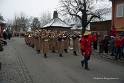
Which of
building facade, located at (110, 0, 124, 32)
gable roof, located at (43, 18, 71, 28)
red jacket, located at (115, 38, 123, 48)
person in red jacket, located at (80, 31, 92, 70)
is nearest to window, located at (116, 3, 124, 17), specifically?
building facade, located at (110, 0, 124, 32)

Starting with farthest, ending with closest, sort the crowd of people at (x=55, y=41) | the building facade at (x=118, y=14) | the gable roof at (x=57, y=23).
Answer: the gable roof at (x=57, y=23) → the building facade at (x=118, y=14) → the crowd of people at (x=55, y=41)

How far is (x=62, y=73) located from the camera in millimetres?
15172

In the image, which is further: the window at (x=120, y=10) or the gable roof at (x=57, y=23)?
the gable roof at (x=57, y=23)

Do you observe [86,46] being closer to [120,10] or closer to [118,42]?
[118,42]

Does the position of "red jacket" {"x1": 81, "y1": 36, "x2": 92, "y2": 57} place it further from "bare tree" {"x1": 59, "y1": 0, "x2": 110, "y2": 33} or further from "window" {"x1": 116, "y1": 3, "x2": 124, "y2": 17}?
"bare tree" {"x1": 59, "y1": 0, "x2": 110, "y2": 33}

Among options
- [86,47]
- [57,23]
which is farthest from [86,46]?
[57,23]

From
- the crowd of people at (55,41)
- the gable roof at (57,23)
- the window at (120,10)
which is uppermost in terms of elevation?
the window at (120,10)

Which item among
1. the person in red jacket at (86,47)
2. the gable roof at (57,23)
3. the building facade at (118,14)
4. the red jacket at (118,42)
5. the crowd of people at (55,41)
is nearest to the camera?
the person in red jacket at (86,47)

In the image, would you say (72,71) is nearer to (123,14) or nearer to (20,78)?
(20,78)

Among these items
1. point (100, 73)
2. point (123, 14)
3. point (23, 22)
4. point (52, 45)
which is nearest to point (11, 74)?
point (100, 73)

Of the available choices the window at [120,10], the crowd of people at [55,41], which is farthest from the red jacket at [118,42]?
the window at [120,10]

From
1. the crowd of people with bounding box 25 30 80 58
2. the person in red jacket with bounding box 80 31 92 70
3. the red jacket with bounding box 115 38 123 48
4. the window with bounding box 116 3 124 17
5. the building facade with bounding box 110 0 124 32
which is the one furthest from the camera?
the building facade with bounding box 110 0 124 32

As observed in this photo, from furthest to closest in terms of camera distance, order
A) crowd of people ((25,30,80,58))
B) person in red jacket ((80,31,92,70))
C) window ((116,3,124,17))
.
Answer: window ((116,3,124,17))
crowd of people ((25,30,80,58))
person in red jacket ((80,31,92,70))

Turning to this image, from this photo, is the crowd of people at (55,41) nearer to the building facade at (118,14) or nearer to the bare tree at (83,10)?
the building facade at (118,14)
